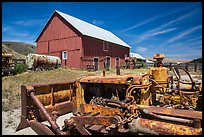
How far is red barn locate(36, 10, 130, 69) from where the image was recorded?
850 inches

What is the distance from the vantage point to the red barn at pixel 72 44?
70.8 feet

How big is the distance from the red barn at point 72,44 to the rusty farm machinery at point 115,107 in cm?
1673

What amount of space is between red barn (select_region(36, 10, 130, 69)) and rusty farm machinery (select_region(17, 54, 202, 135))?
16.7 meters

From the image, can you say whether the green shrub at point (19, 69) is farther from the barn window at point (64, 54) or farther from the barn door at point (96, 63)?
the barn door at point (96, 63)

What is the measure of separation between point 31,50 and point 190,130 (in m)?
62.6

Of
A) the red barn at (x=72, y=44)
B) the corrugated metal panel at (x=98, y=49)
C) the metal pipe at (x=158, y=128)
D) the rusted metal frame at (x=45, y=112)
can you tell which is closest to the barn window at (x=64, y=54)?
the red barn at (x=72, y=44)

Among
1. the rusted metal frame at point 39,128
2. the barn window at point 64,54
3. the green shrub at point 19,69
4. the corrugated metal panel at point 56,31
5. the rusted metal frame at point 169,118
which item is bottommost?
the rusted metal frame at point 39,128

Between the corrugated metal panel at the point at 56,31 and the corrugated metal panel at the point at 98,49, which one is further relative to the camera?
the corrugated metal panel at the point at 56,31

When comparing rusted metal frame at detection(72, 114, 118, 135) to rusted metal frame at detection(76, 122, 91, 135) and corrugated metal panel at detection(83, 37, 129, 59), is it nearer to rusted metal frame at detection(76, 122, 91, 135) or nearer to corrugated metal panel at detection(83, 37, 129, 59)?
rusted metal frame at detection(76, 122, 91, 135)

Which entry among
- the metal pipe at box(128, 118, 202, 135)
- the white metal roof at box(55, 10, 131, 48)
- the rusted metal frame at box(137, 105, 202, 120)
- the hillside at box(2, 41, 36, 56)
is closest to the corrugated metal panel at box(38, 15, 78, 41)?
the white metal roof at box(55, 10, 131, 48)

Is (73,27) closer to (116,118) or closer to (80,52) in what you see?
(80,52)

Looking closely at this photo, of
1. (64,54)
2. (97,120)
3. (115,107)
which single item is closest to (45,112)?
(97,120)

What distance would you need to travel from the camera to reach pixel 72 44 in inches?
864

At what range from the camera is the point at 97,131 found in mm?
3297
